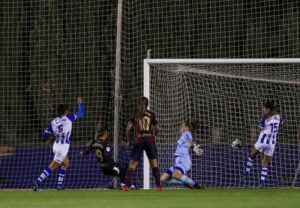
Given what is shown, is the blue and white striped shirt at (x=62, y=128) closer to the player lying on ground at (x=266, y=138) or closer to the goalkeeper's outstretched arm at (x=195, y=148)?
the goalkeeper's outstretched arm at (x=195, y=148)

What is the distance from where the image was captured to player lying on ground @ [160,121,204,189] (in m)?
22.7

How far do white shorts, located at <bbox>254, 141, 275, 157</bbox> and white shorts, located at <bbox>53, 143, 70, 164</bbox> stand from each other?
4551 mm

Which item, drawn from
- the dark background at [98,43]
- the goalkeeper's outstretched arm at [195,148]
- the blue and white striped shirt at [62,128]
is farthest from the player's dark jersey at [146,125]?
the dark background at [98,43]

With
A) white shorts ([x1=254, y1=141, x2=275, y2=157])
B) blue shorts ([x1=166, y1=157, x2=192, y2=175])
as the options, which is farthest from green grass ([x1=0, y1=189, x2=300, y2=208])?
white shorts ([x1=254, y1=141, x2=275, y2=157])

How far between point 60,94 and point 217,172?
27.7 ft

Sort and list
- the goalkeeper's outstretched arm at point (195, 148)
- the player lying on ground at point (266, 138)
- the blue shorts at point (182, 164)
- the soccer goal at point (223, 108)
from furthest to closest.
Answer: the soccer goal at point (223, 108) → the player lying on ground at point (266, 138) → the blue shorts at point (182, 164) → the goalkeeper's outstretched arm at point (195, 148)

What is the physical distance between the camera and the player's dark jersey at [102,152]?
24031 mm

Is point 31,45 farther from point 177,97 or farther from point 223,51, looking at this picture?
point 177,97

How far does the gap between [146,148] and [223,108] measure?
4.54 m

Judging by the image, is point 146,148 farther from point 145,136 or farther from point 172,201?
point 172,201

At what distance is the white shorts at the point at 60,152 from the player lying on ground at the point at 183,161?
8.65 feet

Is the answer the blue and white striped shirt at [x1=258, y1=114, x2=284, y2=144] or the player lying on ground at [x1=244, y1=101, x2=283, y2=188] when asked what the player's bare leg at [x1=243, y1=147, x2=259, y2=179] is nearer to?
the player lying on ground at [x1=244, y1=101, x2=283, y2=188]

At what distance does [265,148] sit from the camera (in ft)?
79.5

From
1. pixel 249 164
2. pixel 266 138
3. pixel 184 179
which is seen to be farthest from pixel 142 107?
pixel 266 138
